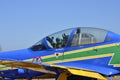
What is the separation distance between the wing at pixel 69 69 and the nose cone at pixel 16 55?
3.91 ft

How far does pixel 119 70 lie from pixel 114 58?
49 centimetres

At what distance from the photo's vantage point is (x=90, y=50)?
12297 mm

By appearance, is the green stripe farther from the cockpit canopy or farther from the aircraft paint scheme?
the cockpit canopy

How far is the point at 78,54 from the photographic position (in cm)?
1238

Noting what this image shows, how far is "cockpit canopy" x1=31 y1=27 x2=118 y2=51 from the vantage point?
493 inches

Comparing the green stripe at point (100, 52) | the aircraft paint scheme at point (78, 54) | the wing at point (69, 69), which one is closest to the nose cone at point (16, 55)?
the aircraft paint scheme at point (78, 54)

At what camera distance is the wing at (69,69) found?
11102mm

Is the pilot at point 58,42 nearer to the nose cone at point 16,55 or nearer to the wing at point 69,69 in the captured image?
the wing at point 69,69

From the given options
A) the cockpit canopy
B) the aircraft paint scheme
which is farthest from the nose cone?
the cockpit canopy

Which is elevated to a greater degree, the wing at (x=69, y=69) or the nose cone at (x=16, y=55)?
the nose cone at (x=16, y=55)

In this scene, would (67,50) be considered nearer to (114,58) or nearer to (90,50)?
(90,50)

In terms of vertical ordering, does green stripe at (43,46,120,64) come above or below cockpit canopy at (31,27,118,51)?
below

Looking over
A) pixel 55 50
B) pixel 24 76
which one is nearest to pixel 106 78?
pixel 55 50

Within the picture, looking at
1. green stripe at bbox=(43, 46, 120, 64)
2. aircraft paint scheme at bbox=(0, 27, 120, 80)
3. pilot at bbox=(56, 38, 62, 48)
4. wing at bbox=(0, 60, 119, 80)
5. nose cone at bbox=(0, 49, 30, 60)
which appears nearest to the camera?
wing at bbox=(0, 60, 119, 80)
